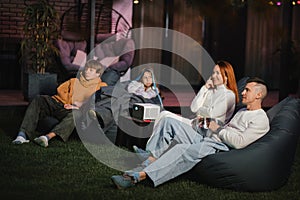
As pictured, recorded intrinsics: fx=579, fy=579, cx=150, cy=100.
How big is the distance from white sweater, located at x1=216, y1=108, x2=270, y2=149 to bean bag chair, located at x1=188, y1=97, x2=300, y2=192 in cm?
5

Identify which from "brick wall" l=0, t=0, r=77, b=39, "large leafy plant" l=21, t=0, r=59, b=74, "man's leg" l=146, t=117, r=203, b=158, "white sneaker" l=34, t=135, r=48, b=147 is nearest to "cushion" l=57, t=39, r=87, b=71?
"large leafy plant" l=21, t=0, r=59, b=74

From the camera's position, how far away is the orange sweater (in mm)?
5512

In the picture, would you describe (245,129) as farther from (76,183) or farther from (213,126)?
(76,183)

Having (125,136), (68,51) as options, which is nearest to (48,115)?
(125,136)

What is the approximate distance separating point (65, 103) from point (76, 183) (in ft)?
6.51

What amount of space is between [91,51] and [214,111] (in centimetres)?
367

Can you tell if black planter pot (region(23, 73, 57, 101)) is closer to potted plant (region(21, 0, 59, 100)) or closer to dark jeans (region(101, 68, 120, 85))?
potted plant (region(21, 0, 59, 100))

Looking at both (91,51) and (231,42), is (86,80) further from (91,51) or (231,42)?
(231,42)

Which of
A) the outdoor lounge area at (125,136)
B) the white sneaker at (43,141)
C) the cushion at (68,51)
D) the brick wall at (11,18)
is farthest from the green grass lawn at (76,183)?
the brick wall at (11,18)

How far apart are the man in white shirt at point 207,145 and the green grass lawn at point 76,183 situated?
96 mm

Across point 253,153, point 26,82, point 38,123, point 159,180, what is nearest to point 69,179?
point 159,180

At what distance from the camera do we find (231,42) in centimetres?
1083

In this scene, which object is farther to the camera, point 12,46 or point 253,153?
point 12,46

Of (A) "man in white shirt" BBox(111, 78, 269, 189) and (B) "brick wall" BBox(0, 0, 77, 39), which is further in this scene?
(B) "brick wall" BBox(0, 0, 77, 39)
